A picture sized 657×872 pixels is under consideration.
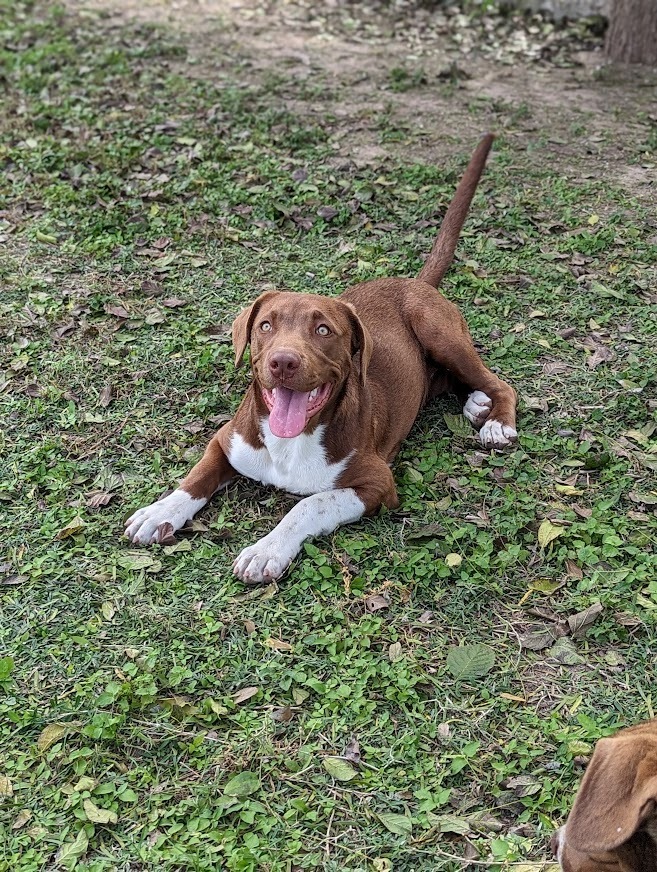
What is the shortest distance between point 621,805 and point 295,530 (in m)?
2.54

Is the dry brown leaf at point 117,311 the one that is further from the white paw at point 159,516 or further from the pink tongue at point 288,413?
the pink tongue at point 288,413

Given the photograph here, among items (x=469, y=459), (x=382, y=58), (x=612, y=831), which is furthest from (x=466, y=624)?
(x=382, y=58)

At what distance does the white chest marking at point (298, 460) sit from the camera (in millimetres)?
5027

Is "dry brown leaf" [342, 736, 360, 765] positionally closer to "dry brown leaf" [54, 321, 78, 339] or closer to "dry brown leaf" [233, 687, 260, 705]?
"dry brown leaf" [233, 687, 260, 705]

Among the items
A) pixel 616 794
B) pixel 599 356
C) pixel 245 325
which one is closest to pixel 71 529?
pixel 245 325

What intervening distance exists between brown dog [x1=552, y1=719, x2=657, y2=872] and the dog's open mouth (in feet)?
7.96

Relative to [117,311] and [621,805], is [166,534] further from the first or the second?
[621,805]

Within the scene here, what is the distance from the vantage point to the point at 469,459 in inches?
218

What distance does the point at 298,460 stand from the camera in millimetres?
5047

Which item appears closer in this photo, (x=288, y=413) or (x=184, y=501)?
(x=288, y=413)

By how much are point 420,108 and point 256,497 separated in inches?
229

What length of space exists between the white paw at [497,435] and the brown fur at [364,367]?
50mm

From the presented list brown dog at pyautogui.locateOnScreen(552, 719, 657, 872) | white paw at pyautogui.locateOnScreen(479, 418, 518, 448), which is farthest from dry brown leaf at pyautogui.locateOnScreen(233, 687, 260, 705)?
white paw at pyautogui.locateOnScreen(479, 418, 518, 448)

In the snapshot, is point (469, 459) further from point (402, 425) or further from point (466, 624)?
point (466, 624)
